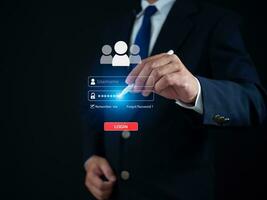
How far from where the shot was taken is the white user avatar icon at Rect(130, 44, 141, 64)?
0.60 metres

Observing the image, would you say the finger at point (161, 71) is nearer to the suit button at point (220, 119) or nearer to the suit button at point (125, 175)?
the suit button at point (220, 119)

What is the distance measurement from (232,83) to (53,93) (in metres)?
0.33

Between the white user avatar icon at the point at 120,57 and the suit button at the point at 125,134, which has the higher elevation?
the white user avatar icon at the point at 120,57

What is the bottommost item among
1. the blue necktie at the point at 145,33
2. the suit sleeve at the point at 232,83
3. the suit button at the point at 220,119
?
the suit button at the point at 220,119

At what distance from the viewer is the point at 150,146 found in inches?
25.9

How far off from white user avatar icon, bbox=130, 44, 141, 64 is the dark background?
0.08 m

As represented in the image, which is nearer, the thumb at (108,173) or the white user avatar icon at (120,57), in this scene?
the white user avatar icon at (120,57)

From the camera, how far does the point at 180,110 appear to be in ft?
2.07

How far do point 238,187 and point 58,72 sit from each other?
0.41m

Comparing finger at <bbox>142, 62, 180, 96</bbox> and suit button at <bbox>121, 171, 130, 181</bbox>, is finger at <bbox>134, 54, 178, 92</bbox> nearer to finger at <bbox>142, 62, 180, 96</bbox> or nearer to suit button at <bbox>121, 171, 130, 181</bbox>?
finger at <bbox>142, 62, 180, 96</bbox>

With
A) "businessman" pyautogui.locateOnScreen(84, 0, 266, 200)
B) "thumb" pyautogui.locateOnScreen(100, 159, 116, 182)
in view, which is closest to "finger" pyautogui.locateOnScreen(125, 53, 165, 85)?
"businessman" pyautogui.locateOnScreen(84, 0, 266, 200)

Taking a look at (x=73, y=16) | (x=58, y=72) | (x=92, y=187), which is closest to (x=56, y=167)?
(x=92, y=187)

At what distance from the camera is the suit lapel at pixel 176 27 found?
2.08 feet

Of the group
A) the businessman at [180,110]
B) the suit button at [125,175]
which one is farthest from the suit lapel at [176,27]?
the suit button at [125,175]
